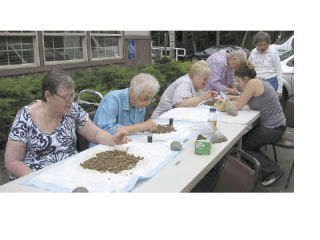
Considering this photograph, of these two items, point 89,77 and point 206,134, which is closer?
point 206,134

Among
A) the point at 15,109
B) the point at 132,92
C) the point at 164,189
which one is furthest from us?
the point at 15,109

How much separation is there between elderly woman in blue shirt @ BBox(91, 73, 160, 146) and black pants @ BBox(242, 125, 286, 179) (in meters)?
1.50

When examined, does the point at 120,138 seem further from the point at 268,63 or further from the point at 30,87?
the point at 268,63

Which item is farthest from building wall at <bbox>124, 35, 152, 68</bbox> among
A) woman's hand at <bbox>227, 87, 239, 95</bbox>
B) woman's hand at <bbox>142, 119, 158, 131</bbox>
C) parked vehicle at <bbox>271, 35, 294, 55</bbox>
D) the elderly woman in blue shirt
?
woman's hand at <bbox>142, 119, 158, 131</bbox>

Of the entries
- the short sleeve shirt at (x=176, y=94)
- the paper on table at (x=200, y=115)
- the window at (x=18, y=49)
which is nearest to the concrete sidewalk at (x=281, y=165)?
the paper on table at (x=200, y=115)

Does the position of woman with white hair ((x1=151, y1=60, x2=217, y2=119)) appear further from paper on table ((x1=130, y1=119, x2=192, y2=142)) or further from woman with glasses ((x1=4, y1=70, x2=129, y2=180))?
woman with glasses ((x1=4, y1=70, x2=129, y2=180))

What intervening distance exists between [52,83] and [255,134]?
8.19ft

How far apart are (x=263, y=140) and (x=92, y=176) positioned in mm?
2504

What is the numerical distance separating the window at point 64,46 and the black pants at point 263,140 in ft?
14.4

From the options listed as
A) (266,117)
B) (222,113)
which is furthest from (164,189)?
(266,117)

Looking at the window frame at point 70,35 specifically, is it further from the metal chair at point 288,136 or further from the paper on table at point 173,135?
the metal chair at point 288,136

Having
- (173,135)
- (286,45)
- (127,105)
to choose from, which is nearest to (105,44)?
(286,45)

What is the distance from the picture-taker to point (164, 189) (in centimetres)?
166
